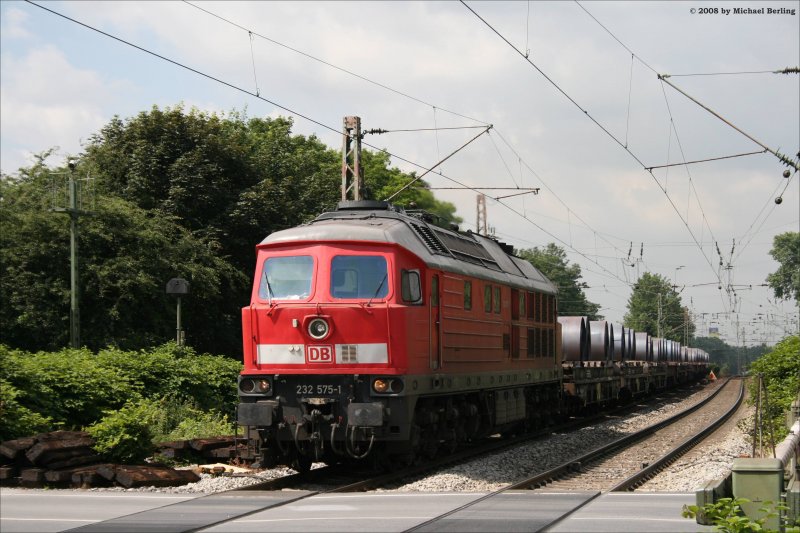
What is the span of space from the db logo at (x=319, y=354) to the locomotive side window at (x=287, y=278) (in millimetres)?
821

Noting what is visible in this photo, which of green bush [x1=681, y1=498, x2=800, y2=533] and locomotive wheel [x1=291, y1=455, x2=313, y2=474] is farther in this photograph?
locomotive wheel [x1=291, y1=455, x2=313, y2=474]

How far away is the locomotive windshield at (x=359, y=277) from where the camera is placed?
15914mm

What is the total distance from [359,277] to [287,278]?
1.16 meters

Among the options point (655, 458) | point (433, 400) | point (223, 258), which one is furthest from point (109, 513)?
point (223, 258)

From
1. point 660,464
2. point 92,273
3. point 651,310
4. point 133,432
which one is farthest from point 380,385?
point 651,310

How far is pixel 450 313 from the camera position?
17.9 metres

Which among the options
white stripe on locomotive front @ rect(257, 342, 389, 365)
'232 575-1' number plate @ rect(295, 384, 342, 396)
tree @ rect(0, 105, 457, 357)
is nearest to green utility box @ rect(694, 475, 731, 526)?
white stripe on locomotive front @ rect(257, 342, 389, 365)

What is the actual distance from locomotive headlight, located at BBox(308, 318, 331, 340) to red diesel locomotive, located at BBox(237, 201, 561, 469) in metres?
0.02

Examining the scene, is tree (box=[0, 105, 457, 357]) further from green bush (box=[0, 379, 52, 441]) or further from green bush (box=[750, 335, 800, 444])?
green bush (box=[750, 335, 800, 444])

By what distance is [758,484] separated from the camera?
34.8ft

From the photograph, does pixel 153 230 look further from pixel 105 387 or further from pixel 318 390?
pixel 318 390

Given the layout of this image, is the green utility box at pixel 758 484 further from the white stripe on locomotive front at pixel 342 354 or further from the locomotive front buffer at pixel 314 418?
the white stripe on locomotive front at pixel 342 354

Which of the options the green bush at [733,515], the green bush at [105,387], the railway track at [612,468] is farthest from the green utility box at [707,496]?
the green bush at [105,387]

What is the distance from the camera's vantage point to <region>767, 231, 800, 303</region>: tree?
116287mm
